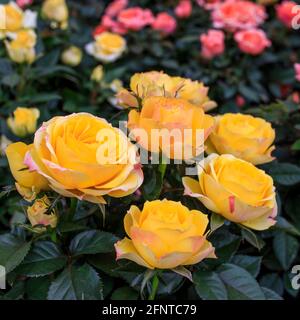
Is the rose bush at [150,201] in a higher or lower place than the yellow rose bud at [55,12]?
higher

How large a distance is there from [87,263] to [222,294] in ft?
0.72

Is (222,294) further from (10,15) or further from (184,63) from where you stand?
(184,63)

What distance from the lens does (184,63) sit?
6.77 feet

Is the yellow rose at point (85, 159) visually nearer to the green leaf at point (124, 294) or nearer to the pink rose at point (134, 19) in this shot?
the green leaf at point (124, 294)

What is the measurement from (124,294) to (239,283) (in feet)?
0.61

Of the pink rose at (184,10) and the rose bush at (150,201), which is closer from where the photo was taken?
the rose bush at (150,201)

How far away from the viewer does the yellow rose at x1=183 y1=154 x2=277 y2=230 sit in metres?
0.81

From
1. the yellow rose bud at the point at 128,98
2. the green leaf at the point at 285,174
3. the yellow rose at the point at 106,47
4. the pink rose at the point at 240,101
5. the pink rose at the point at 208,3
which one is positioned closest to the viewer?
the yellow rose bud at the point at 128,98

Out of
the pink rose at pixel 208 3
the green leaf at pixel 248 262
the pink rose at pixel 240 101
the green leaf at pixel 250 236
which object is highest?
the green leaf at pixel 250 236

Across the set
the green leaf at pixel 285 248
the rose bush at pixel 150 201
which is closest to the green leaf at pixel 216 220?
the rose bush at pixel 150 201

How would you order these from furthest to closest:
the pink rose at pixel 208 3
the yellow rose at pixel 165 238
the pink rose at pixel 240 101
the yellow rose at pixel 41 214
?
the pink rose at pixel 208 3
the pink rose at pixel 240 101
the yellow rose at pixel 41 214
the yellow rose at pixel 165 238

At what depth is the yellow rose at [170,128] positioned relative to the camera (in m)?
0.83

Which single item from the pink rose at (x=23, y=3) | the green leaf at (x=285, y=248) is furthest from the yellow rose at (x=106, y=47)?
the green leaf at (x=285, y=248)

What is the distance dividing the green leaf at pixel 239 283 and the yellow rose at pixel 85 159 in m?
0.23
